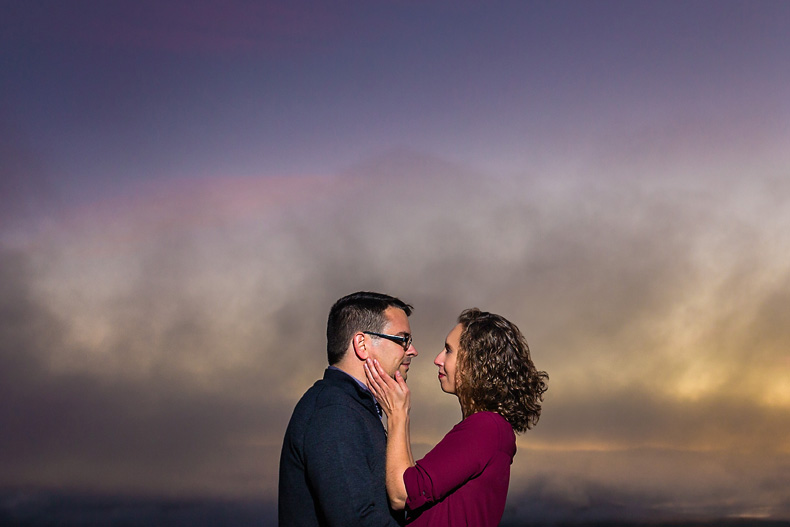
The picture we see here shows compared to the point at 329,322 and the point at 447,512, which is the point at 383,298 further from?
the point at 447,512

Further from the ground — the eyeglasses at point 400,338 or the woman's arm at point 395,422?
the eyeglasses at point 400,338

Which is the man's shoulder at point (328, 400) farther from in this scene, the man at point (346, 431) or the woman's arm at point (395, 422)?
the woman's arm at point (395, 422)

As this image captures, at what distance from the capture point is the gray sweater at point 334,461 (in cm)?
578

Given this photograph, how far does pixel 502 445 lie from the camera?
6.62 m

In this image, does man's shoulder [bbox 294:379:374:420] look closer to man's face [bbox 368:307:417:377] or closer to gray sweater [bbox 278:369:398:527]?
gray sweater [bbox 278:369:398:527]

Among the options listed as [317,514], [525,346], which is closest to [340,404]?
[317,514]

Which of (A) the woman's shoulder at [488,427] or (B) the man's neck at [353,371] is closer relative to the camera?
(A) the woman's shoulder at [488,427]

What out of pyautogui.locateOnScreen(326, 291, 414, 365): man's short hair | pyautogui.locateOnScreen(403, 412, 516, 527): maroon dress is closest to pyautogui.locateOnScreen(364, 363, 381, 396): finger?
pyautogui.locateOnScreen(326, 291, 414, 365): man's short hair

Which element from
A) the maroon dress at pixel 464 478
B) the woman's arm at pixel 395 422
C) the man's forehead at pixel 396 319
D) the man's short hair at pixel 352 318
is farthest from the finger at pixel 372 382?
the maroon dress at pixel 464 478

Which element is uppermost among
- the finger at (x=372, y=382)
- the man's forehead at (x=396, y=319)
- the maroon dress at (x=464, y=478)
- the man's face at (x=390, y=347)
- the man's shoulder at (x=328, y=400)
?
the man's forehead at (x=396, y=319)

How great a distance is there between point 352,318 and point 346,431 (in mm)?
1216

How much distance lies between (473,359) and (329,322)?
1.41 meters

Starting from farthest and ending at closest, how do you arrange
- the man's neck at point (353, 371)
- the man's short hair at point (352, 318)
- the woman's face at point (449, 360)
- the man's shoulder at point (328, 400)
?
the woman's face at point (449, 360)
the man's short hair at point (352, 318)
the man's neck at point (353, 371)
the man's shoulder at point (328, 400)

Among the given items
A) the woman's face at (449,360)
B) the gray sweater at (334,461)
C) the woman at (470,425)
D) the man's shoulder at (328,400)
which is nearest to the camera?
the gray sweater at (334,461)
